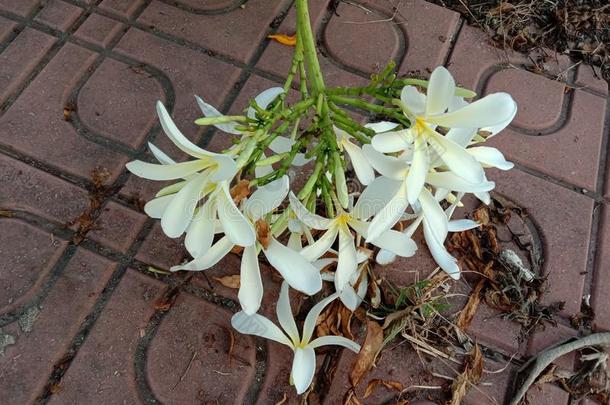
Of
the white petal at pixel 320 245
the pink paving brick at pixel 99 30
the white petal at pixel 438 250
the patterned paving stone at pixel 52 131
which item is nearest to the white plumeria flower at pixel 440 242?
the white petal at pixel 438 250

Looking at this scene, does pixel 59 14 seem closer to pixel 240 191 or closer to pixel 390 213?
pixel 240 191

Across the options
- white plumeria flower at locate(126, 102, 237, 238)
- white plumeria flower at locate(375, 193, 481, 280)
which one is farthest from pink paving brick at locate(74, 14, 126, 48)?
white plumeria flower at locate(375, 193, 481, 280)

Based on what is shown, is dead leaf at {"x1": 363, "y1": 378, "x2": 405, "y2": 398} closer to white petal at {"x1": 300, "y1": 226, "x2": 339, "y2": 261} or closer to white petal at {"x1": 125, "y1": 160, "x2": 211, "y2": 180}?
white petal at {"x1": 300, "y1": 226, "x2": 339, "y2": 261}

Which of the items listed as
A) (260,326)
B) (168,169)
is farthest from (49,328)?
(168,169)

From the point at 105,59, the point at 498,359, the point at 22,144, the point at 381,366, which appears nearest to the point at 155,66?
the point at 105,59

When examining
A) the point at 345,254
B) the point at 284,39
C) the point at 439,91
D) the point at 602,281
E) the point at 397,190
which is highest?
the point at 439,91

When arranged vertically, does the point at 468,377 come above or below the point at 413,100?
below

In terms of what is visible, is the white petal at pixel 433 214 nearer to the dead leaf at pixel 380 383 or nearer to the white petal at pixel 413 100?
the white petal at pixel 413 100
